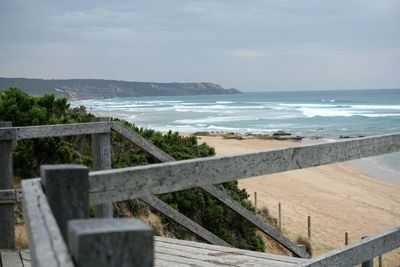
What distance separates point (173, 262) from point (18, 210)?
284 cm

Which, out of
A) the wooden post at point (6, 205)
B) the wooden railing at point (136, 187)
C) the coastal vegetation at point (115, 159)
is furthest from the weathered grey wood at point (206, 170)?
the coastal vegetation at point (115, 159)

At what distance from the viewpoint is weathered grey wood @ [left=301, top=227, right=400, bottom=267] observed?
2.56 meters

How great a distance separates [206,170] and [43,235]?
0.98 meters

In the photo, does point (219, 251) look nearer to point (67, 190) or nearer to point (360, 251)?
point (360, 251)

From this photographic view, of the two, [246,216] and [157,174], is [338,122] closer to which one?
[246,216]

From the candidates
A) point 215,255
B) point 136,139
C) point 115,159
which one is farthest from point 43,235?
point 115,159

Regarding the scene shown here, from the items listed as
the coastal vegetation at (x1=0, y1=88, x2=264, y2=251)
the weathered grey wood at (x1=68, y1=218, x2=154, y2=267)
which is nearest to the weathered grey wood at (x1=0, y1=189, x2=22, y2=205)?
the coastal vegetation at (x1=0, y1=88, x2=264, y2=251)

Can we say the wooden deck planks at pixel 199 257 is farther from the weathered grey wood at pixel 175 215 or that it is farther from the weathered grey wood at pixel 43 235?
the weathered grey wood at pixel 43 235

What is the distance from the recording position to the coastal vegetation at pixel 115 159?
22.5 ft

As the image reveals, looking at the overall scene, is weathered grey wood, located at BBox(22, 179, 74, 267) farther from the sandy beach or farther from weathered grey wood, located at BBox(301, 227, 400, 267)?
the sandy beach

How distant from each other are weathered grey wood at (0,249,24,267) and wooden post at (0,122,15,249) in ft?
0.32

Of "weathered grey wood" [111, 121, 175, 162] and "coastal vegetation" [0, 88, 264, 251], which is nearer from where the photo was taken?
"weathered grey wood" [111, 121, 175, 162]

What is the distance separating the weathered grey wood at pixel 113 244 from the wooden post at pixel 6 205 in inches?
142

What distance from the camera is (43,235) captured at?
1219mm
